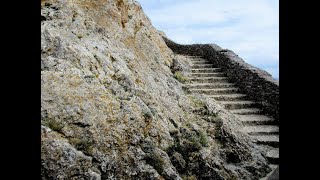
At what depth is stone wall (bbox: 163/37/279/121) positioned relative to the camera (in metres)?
9.66

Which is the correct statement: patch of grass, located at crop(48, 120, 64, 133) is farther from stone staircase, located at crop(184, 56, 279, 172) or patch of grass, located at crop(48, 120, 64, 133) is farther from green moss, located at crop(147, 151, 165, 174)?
stone staircase, located at crop(184, 56, 279, 172)

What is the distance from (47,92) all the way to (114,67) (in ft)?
6.48

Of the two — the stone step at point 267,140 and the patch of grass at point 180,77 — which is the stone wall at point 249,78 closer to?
the stone step at point 267,140

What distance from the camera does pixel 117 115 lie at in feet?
19.8

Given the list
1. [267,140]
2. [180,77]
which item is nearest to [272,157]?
[267,140]

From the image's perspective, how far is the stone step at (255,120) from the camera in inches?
361

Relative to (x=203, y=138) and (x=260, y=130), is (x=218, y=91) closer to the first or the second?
(x=260, y=130)

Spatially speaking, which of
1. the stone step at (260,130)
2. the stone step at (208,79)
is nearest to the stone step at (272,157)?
the stone step at (260,130)

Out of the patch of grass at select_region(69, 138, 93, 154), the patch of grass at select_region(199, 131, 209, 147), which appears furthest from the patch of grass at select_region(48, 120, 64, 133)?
the patch of grass at select_region(199, 131, 209, 147)

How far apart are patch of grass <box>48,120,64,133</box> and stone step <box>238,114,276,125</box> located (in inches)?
212

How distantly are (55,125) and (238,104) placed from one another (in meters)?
6.29

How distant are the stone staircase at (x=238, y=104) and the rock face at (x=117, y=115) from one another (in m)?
0.45
